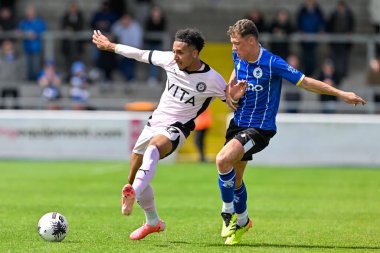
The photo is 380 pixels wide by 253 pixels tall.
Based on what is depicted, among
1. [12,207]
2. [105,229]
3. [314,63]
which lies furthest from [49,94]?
[105,229]

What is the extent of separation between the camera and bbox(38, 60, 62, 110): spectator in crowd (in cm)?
2727

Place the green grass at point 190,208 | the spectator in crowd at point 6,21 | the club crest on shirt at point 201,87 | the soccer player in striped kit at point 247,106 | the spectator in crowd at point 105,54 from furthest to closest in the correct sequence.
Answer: the spectator in crowd at point 6,21 → the spectator in crowd at point 105,54 → the club crest on shirt at point 201,87 → the green grass at point 190,208 → the soccer player in striped kit at point 247,106

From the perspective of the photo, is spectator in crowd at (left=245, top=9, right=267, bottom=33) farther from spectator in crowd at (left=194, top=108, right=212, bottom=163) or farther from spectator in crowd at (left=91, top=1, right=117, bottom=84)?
spectator in crowd at (left=194, top=108, right=212, bottom=163)

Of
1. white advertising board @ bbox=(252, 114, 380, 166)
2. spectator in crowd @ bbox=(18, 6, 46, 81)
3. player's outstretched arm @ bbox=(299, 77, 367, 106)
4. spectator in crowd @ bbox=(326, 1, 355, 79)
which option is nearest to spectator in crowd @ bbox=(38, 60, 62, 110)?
spectator in crowd @ bbox=(18, 6, 46, 81)

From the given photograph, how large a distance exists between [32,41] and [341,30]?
9239 millimetres

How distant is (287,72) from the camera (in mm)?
10461

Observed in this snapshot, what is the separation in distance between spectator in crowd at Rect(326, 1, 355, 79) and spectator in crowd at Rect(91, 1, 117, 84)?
6546 mm

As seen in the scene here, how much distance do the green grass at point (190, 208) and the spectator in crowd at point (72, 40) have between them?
637cm

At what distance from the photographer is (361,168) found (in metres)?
22.7

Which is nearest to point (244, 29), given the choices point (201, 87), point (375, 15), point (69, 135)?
point (201, 87)

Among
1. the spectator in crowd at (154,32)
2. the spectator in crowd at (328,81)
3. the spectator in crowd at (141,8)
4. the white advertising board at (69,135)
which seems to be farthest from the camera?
the spectator in crowd at (141,8)

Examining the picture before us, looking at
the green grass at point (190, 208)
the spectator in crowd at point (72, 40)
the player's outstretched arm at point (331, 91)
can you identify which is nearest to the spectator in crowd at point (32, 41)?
the spectator in crowd at point (72, 40)

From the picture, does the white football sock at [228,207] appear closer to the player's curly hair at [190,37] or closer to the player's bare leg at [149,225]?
the player's bare leg at [149,225]

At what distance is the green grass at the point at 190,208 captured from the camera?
1053 cm
